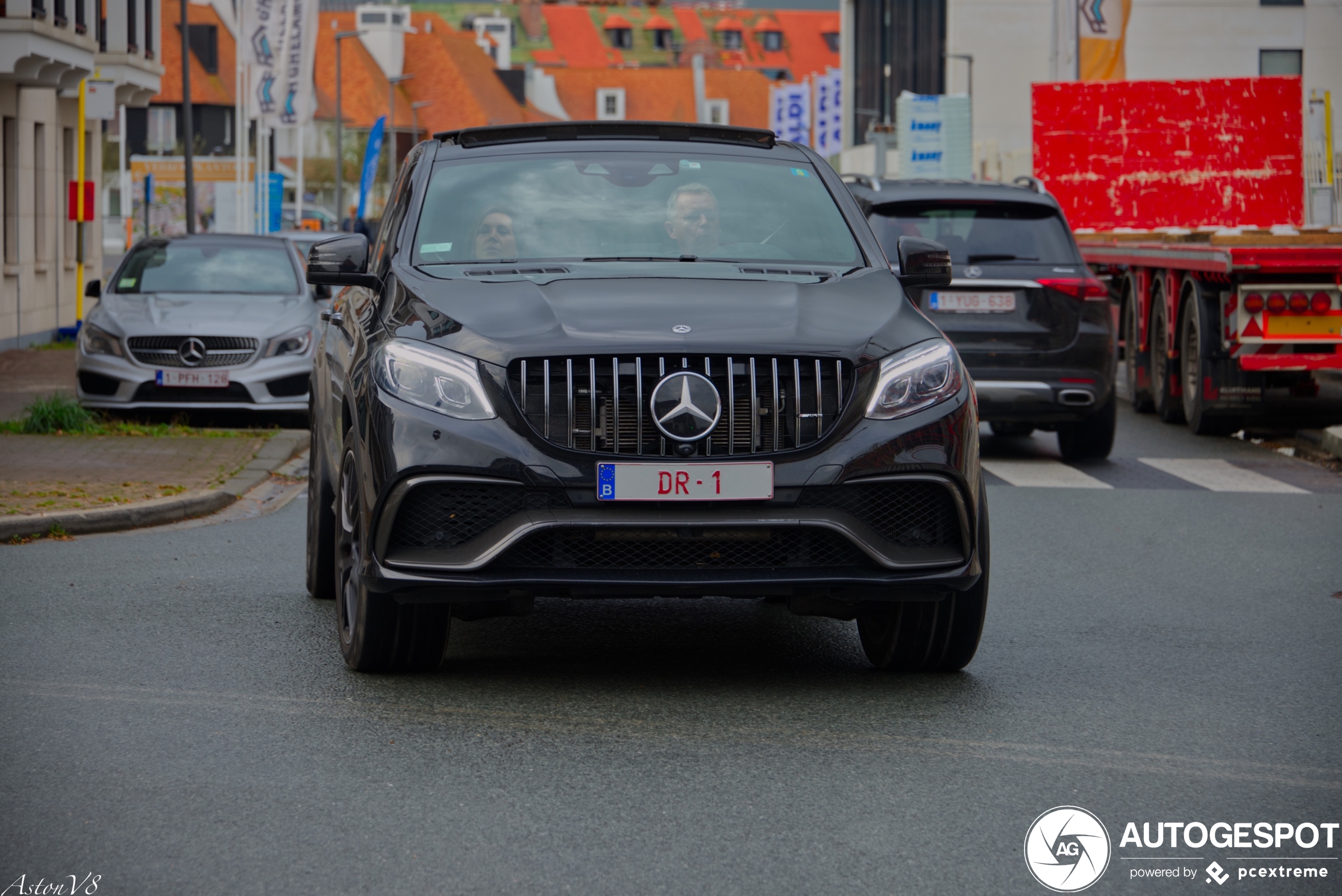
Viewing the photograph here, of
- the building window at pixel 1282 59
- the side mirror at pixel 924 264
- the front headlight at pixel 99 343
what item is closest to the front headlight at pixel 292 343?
the front headlight at pixel 99 343

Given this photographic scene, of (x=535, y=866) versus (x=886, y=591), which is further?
(x=886, y=591)

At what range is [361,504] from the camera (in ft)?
18.7

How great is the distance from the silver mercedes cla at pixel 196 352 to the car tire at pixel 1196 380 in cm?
692

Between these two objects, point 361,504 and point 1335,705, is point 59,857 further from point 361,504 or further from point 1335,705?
point 1335,705

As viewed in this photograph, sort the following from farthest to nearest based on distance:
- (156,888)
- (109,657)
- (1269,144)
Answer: (1269,144) → (109,657) → (156,888)

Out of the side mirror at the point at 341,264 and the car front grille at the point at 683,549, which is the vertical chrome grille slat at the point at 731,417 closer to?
the car front grille at the point at 683,549

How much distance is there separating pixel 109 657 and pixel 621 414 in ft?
7.09

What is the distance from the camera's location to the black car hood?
548 centimetres

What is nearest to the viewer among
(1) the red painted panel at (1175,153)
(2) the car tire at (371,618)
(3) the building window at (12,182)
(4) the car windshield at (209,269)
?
(2) the car tire at (371,618)

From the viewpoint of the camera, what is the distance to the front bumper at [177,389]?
14.8 meters

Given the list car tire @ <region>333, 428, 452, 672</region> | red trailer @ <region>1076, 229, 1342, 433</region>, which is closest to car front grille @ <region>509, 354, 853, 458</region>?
car tire @ <region>333, 428, 452, 672</region>

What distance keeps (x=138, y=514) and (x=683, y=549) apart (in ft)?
17.4

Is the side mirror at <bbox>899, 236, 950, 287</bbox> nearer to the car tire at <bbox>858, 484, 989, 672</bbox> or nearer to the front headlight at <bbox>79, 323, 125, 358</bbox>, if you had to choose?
the car tire at <bbox>858, 484, 989, 672</bbox>

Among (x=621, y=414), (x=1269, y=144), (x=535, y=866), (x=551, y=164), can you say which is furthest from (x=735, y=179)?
(x=1269, y=144)
